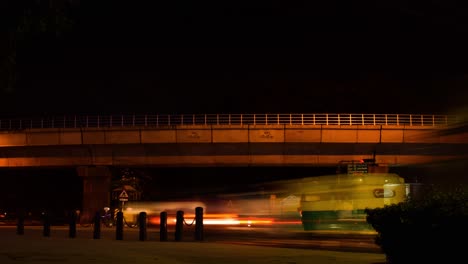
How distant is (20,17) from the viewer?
10.3 metres

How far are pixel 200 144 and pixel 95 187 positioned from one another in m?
9.93

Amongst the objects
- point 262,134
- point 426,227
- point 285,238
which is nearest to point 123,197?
point 285,238

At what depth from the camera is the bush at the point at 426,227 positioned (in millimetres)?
11789

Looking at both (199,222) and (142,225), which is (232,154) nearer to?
(142,225)

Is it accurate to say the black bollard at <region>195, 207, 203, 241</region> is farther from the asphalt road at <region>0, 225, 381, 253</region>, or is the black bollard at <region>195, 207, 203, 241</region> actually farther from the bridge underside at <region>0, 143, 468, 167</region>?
the bridge underside at <region>0, 143, 468, 167</region>

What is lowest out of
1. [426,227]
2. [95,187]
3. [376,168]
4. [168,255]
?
[168,255]

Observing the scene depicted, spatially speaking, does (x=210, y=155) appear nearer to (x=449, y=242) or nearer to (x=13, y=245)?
(x=13, y=245)

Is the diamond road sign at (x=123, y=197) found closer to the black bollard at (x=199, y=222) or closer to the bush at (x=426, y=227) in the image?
the black bollard at (x=199, y=222)

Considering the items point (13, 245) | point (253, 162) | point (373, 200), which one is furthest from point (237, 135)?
point (13, 245)

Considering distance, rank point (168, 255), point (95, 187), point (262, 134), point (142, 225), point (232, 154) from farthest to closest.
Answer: point (95, 187) → point (232, 154) → point (262, 134) → point (142, 225) → point (168, 255)

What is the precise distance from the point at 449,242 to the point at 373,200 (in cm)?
1813

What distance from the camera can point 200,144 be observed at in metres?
53.7

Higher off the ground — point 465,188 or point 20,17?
point 20,17

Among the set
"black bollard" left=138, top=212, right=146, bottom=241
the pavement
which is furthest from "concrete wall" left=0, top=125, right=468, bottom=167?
the pavement
